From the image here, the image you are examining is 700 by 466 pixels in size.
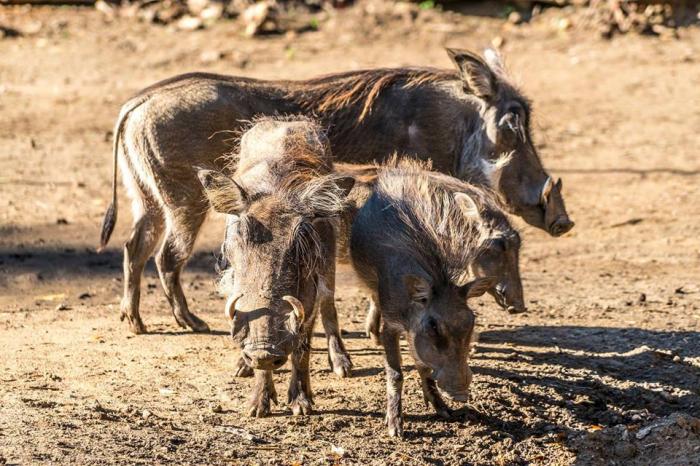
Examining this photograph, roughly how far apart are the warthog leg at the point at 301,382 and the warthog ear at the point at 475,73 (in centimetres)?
197

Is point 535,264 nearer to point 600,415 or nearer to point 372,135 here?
point 372,135

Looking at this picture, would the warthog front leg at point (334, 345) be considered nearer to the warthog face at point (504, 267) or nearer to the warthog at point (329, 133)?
the warthog face at point (504, 267)

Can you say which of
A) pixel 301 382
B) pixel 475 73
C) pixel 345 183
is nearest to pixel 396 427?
pixel 301 382

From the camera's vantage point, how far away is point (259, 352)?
172 inches

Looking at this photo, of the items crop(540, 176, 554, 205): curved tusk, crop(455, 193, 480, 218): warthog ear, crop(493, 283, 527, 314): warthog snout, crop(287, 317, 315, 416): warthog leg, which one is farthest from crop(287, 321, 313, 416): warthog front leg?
crop(540, 176, 554, 205): curved tusk

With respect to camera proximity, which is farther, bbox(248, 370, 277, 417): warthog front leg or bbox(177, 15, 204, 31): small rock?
bbox(177, 15, 204, 31): small rock

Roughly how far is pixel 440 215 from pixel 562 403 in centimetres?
103

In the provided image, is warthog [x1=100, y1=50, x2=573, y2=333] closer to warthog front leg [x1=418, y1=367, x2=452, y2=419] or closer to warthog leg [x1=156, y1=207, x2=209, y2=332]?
warthog leg [x1=156, y1=207, x2=209, y2=332]

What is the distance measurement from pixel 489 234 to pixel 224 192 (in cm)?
136

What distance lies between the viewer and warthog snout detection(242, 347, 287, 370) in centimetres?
436

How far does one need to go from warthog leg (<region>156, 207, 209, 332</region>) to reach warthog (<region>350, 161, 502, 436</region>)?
1.27m

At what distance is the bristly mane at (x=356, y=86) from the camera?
6266 millimetres

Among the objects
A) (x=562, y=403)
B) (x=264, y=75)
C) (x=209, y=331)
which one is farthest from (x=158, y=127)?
(x=264, y=75)

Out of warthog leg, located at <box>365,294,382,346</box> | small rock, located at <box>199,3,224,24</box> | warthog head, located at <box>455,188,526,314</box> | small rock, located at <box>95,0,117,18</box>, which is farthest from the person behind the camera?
small rock, located at <box>95,0,117,18</box>
